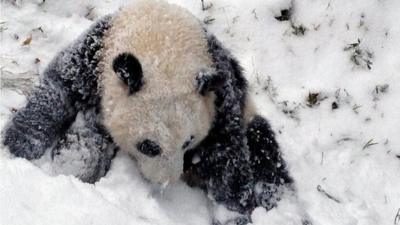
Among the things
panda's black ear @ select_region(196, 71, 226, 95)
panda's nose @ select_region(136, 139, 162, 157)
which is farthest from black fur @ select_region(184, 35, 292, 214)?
panda's nose @ select_region(136, 139, 162, 157)

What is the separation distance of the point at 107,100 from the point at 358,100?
2.49 m

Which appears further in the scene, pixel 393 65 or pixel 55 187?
pixel 393 65

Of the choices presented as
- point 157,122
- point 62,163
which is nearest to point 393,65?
point 157,122

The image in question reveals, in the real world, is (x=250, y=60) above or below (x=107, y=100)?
below

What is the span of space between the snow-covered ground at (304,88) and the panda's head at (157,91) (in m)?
0.34

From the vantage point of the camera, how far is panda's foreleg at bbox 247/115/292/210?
489 centimetres

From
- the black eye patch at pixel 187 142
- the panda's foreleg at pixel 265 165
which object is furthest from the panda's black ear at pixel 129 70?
the panda's foreleg at pixel 265 165

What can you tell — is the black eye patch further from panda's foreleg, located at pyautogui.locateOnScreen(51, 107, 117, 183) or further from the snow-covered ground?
panda's foreleg, located at pyautogui.locateOnScreen(51, 107, 117, 183)

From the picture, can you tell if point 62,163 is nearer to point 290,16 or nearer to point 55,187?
point 55,187

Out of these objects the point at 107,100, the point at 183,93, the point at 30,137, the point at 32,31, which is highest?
the point at 183,93

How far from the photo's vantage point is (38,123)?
470cm

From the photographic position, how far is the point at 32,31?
621cm

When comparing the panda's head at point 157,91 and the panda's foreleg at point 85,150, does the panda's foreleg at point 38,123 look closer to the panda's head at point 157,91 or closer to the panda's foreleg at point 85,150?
the panda's foreleg at point 85,150

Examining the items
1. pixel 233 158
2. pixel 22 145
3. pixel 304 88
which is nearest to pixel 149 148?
pixel 233 158
